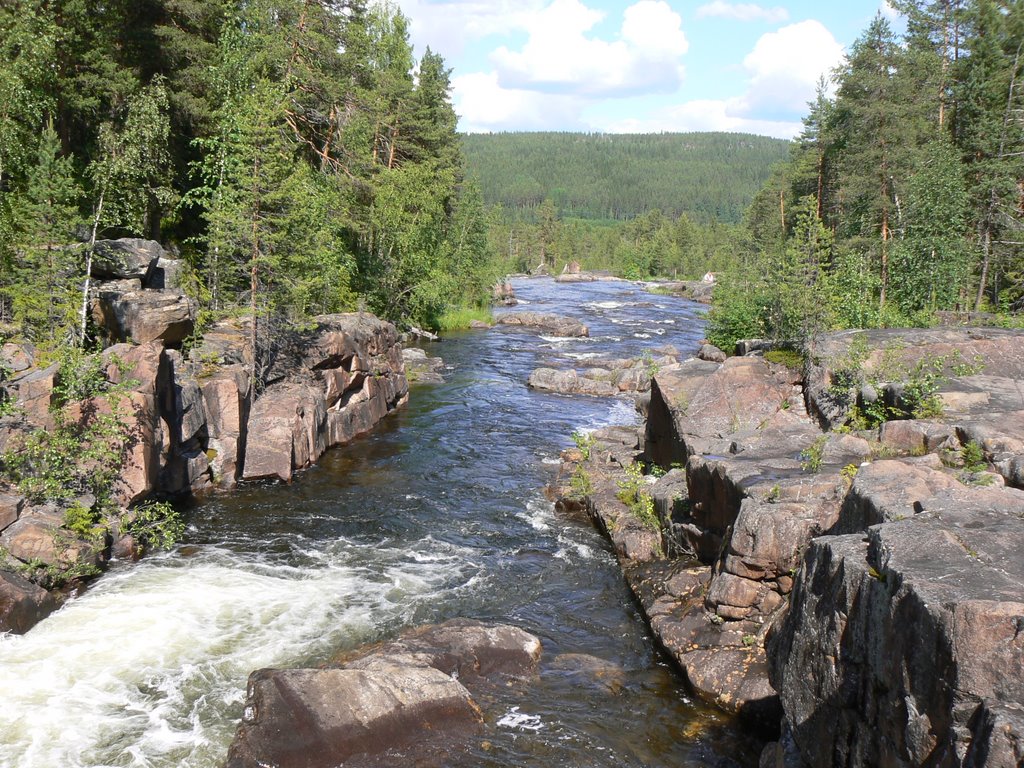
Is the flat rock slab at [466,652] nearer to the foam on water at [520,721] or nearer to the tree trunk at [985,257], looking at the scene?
the foam on water at [520,721]

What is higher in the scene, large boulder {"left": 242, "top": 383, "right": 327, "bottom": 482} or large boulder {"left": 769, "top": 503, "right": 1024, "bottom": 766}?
large boulder {"left": 769, "top": 503, "right": 1024, "bottom": 766}

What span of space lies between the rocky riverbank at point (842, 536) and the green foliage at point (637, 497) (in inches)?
2.4

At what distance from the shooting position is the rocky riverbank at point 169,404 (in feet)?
47.2

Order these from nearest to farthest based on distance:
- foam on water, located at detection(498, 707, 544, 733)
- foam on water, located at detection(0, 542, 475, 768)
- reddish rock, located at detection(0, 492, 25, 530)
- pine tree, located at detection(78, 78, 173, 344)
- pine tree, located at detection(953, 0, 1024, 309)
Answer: foam on water, located at detection(0, 542, 475, 768) → foam on water, located at detection(498, 707, 544, 733) → reddish rock, located at detection(0, 492, 25, 530) → pine tree, located at detection(78, 78, 173, 344) → pine tree, located at detection(953, 0, 1024, 309)

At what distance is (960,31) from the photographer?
4016 cm

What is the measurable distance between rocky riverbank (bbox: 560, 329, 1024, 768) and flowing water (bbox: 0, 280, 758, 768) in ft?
3.50

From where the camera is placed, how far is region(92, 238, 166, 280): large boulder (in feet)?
72.4

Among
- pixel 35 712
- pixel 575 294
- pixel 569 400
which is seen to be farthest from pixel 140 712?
pixel 575 294

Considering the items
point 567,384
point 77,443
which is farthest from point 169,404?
point 567,384

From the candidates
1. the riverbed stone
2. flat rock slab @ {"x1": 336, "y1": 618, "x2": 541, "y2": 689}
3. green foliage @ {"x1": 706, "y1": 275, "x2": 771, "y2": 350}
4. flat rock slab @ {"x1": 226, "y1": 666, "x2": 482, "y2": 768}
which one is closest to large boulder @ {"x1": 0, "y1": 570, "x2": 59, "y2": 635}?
flat rock slab @ {"x1": 226, "y1": 666, "x2": 482, "y2": 768}

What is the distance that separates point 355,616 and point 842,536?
8.57m

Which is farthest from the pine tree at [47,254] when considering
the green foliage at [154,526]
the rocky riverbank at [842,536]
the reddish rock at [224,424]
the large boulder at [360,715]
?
the rocky riverbank at [842,536]

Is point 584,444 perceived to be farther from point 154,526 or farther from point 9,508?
point 9,508

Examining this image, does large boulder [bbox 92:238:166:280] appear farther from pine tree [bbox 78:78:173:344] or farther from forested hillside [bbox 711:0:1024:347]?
forested hillside [bbox 711:0:1024:347]
